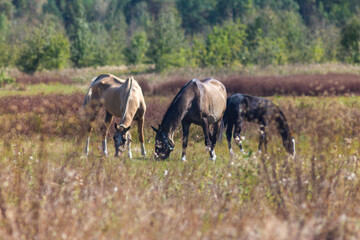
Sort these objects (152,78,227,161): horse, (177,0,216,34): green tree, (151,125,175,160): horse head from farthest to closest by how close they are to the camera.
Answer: (177,0,216,34): green tree
(152,78,227,161): horse
(151,125,175,160): horse head

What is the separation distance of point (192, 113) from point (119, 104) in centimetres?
164

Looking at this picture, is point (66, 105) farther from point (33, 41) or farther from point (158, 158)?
point (33, 41)

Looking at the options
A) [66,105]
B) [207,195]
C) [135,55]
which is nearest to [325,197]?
[207,195]

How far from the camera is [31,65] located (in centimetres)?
4628

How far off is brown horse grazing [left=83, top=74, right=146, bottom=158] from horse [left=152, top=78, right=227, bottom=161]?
640 millimetres

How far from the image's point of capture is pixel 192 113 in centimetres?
1077

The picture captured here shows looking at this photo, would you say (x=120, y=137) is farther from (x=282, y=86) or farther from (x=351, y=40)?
(x=351, y=40)

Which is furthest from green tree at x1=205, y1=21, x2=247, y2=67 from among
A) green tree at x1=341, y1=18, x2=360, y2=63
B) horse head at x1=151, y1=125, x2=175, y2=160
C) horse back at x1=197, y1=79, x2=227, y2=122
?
horse head at x1=151, y1=125, x2=175, y2=160

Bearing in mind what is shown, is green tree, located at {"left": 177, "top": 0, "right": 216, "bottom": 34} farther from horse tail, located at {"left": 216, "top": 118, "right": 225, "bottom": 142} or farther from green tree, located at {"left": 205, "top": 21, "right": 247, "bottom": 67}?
horse tail, located at {"left": 216, "top": 118, "right": 225, "bottom": 142}

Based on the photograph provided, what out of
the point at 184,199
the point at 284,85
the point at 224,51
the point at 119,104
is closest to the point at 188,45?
the point at 224,51

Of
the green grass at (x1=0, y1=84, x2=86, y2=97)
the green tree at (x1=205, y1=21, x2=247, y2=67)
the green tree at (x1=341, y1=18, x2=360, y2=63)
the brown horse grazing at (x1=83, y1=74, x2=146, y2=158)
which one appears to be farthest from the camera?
the green tree at (x1=341, y1=18, x2=360, y2=63)

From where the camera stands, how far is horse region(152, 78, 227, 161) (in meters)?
10.2

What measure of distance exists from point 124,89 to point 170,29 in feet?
160

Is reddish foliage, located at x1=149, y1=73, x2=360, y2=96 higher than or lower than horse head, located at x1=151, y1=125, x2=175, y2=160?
lower
